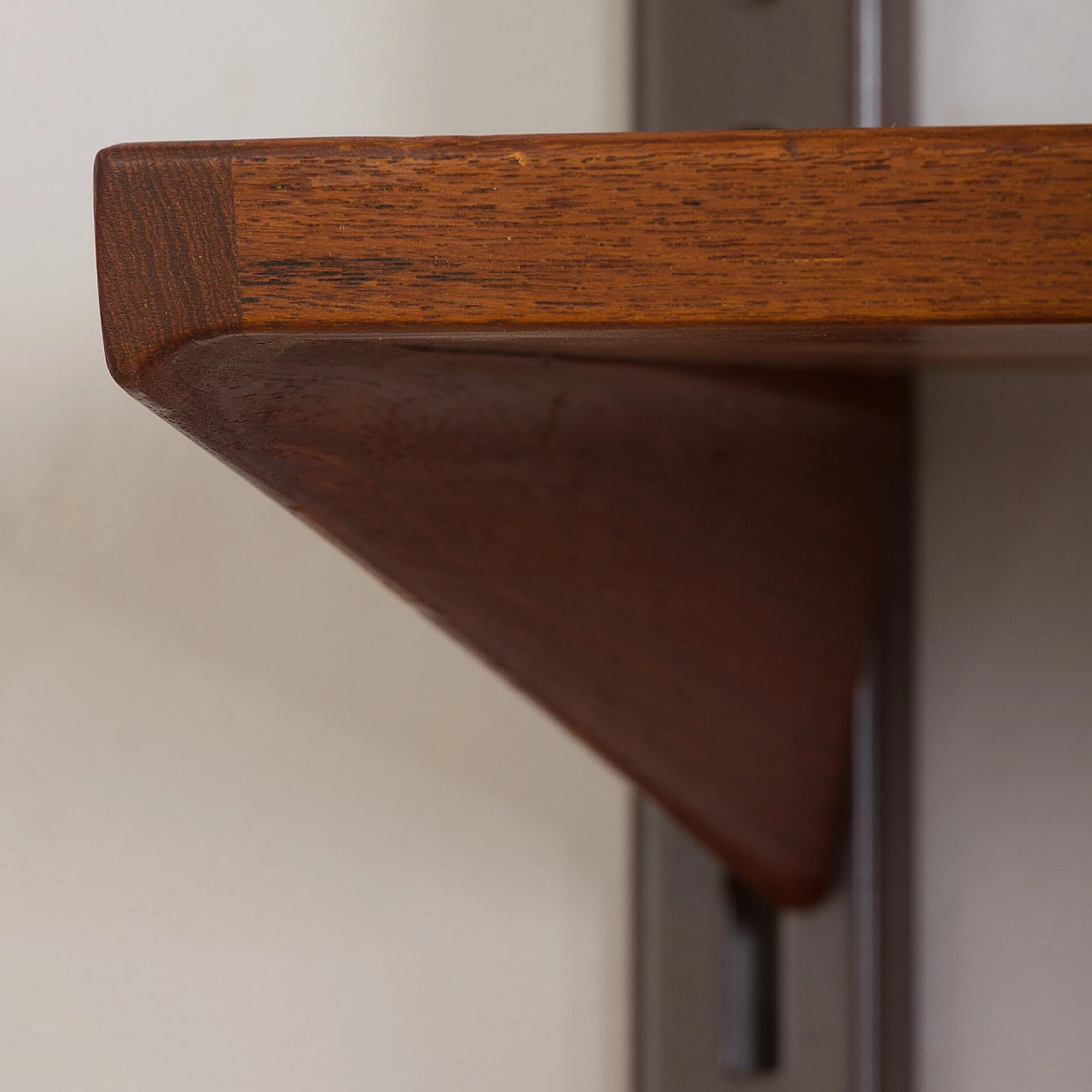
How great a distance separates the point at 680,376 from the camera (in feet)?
0.78

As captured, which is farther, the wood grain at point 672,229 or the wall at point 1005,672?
A: the wall at point 1005,672

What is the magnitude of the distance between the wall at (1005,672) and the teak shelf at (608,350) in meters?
0.09

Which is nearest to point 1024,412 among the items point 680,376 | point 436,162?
point 680,376

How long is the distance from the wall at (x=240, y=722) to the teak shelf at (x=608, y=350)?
0.12m

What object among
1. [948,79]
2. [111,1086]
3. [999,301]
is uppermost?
[948,79]

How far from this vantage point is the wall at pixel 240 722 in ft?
1.20

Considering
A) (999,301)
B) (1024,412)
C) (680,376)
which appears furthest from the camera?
(1024,412)

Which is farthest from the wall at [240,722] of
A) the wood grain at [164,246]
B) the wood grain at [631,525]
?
the wood grain at [164,246]

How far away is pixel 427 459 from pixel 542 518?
40 mm

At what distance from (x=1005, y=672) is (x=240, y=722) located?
0.25m

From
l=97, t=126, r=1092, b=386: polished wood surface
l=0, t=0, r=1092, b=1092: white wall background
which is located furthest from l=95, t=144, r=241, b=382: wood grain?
l=0, t=0, r=1092, b=1092: white wall background

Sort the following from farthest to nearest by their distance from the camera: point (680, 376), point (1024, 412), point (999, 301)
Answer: point (1024, 412)
point (680, 376)
point (999, 301)

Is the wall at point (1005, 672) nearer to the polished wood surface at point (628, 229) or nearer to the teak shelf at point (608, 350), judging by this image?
the teak shelf at point (608, 350)

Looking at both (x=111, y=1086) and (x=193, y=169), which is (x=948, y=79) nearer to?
(x=193, y=169)
